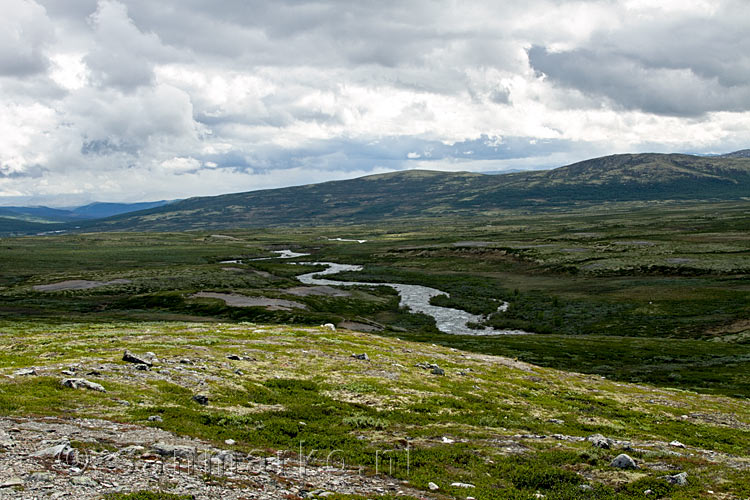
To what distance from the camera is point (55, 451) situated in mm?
11867

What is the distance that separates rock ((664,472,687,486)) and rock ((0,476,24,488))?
17.4 metres

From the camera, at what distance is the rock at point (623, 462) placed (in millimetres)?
15125

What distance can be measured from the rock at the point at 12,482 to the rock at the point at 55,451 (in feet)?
4.32

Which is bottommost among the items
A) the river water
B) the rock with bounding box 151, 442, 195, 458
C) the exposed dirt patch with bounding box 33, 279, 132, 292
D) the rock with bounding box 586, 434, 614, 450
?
the river water

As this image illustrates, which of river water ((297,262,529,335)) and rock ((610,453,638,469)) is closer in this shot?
rock ((610,453,638,469))

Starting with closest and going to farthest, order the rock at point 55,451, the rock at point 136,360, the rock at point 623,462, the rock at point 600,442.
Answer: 1. the rock at point 55,451
2. the rock at point 623,462
3. the rock at point 600,442
4. the rock at point 136,360

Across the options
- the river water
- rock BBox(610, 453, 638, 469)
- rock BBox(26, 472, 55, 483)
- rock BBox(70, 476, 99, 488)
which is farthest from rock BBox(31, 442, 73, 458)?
the river water

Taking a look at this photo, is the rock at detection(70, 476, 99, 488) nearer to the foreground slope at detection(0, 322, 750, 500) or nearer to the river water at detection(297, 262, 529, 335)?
the foreground slope at detection(0, 322, 750, 500)

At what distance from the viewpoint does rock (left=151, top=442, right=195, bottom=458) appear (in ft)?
42.9

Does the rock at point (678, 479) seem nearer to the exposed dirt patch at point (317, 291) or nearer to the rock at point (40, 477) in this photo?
the rock at point (40, 477)

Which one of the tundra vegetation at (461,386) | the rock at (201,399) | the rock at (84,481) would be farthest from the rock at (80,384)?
the rock at (84,481)

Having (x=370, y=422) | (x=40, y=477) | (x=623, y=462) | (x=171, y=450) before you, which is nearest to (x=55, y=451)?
(x=40, y=477)

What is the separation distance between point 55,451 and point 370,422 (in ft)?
35.3

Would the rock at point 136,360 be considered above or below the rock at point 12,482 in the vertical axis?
below
